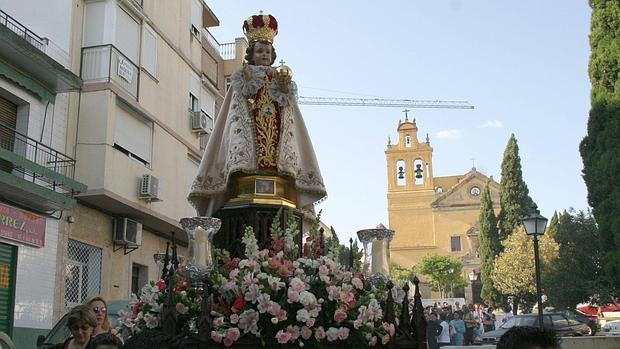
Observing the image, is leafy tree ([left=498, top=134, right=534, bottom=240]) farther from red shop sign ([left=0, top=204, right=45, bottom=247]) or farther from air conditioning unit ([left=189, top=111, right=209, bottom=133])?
red shop sign ([left=0, top=204, right=45, bottom=247])

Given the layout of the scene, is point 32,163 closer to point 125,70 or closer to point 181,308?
point 125,70

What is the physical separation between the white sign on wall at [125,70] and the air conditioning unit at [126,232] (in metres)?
3.41

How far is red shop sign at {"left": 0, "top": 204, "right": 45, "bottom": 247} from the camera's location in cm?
1315

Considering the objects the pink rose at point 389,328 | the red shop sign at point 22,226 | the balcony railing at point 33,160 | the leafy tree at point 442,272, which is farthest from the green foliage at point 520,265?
the pink rose at point 389,328

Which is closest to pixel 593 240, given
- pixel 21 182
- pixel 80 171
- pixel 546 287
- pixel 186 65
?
pixel 546 287

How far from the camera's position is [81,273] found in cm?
1630

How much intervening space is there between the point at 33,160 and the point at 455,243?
57824 millimetres

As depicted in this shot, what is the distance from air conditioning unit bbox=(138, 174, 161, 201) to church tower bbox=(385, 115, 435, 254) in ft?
174

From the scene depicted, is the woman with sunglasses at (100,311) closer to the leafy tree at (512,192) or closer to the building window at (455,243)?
the leafy tree at (512,192)

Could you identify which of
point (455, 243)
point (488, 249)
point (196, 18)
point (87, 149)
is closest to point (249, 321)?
point (87, 149)

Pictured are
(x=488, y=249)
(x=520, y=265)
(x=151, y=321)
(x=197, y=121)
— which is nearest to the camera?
(x=151, y=321)

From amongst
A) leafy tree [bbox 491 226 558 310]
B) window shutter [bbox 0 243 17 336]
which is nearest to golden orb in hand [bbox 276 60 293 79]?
window shutter [bbox 0 243 17 336]

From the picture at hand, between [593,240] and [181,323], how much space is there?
24.8 metres

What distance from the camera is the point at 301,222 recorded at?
6.34m
